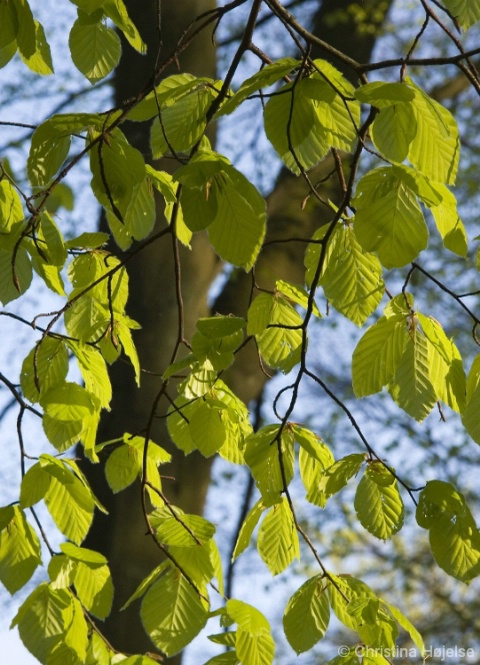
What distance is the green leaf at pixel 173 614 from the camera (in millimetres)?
1402

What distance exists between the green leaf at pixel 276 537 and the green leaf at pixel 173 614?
0.46 feet

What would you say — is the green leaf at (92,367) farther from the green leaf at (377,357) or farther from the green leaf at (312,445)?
the green leaf at (377,357)

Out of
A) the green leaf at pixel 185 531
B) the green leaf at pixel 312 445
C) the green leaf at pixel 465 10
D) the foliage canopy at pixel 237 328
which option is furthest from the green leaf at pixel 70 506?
the green leaf at pixel 465 10

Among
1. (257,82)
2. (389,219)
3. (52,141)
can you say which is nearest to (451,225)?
(389,219)

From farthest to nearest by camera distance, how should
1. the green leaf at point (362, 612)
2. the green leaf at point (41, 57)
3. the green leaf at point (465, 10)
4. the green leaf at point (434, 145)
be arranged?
the green leaf at point (41, 57) < the green leaf at point (362, 612) < the green leaf at point (465, 10) < the green leaf at point (434, 145)

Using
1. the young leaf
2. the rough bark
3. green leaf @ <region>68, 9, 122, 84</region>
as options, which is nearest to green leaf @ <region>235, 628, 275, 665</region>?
the young leaf

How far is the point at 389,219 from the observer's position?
1.10 metres

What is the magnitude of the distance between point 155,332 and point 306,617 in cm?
192

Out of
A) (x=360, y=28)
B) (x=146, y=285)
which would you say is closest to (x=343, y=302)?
(x=146, y=285)

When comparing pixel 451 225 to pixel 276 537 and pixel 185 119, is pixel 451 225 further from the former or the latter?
pixel 276 537

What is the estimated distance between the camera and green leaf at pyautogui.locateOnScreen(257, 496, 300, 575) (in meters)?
1.48

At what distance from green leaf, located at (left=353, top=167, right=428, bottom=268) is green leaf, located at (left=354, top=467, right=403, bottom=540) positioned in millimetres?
416

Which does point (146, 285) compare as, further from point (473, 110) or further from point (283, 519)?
point (473, 110)

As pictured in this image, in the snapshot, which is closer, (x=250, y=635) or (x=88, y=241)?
(x=250, y=635)
